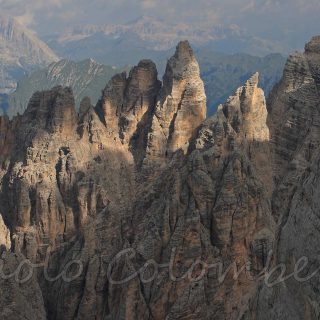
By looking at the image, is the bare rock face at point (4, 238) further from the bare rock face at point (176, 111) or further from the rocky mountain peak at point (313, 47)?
the rocky mountain peak at point (313, 47)

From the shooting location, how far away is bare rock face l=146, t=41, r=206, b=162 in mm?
57125

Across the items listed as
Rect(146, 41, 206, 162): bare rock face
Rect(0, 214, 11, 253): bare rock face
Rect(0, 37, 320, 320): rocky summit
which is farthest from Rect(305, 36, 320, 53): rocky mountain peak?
Rect(0, 214, 11, 253): bare rock face

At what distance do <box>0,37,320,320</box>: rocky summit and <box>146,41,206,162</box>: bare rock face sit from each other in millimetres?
110

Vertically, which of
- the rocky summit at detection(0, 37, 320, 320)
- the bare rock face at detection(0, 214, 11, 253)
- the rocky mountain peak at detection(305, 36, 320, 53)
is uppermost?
the rocky mountain peak at detection(305, 36, 320, 53)

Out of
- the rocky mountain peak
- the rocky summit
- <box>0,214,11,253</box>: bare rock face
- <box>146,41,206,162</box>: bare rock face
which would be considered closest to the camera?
the rocky summit

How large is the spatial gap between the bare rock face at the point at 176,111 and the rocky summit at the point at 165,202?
0.11m

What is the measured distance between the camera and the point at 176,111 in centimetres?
Answer: 5828

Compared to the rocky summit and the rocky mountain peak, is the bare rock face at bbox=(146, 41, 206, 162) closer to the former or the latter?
the rocky summit

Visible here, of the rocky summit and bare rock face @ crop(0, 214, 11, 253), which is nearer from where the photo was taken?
the rocky summit

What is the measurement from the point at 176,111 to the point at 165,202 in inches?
832

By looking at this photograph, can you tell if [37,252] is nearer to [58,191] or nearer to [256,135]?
[58,191]

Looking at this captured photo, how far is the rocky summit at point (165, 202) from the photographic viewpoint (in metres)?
27.3

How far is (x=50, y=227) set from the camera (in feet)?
173

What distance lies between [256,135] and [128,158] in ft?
47.7
